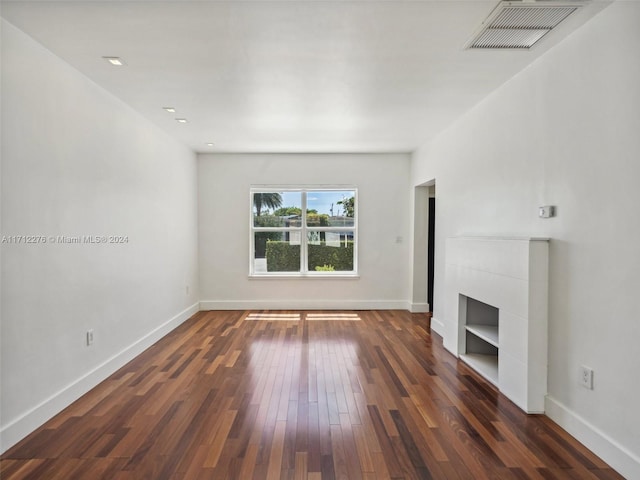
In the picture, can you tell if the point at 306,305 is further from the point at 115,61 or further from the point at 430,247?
the point at 115,61

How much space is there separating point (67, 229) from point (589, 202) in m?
3.73

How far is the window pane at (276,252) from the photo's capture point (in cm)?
605

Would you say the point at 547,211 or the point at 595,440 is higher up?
the point at 547,211

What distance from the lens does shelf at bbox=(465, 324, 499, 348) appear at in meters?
3.21

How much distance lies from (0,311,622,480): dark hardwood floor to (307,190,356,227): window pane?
2.70 metres

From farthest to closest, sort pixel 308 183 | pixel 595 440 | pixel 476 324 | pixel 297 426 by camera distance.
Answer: pixel 308 183 → pixel 476 324 → pixel 297 426 → pixel 595 440

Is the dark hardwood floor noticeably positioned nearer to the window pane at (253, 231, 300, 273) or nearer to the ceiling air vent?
the window pane at (253, 231, 300, 273)

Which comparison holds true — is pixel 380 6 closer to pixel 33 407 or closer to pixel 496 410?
pixel 496 410

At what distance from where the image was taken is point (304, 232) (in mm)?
6078

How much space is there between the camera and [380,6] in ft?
6.56

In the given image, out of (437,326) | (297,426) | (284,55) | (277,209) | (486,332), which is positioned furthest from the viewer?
(277,209)

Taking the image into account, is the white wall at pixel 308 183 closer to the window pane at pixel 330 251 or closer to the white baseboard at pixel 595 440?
the window pane at pixel 330 251

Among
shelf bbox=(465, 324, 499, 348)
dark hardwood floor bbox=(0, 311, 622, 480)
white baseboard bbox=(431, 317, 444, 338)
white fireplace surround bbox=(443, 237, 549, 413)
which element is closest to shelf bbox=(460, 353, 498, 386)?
white fireplace surround bbox=(443, 237, 549, 413)

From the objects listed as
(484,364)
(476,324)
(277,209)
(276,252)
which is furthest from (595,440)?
(277,209)
